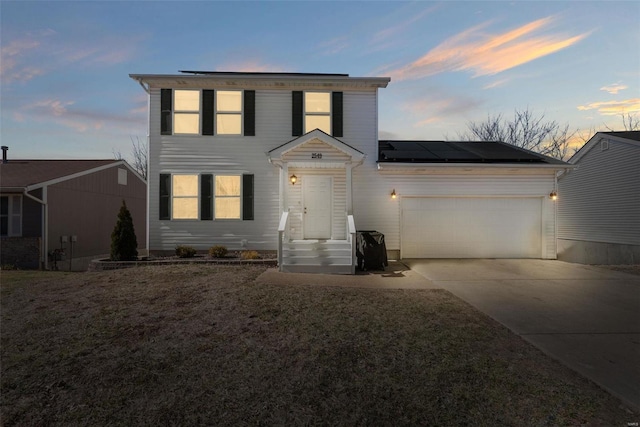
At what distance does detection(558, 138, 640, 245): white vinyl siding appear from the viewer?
13273 millimetres

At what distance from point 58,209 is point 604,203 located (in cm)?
2493

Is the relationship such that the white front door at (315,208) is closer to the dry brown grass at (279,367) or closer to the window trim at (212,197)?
the window trim at (212,197)

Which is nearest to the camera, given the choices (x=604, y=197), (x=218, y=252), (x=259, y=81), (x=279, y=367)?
(x=279, y=367)

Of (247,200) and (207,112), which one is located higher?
(207,112)

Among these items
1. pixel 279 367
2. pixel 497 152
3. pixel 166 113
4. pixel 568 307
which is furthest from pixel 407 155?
pixel 279 367

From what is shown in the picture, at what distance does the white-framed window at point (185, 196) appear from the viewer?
10320 mm

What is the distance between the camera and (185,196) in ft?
34.0

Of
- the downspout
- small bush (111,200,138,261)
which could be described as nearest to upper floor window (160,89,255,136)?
small bush (111,200,138,261)

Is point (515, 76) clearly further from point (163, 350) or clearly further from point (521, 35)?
point (163, 350)

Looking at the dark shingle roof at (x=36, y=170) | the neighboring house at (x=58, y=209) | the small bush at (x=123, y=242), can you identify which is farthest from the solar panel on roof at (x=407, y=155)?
the dark shingle roof at (x=36, y=170)

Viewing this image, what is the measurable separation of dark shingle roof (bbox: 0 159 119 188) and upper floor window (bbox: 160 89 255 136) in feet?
19.8

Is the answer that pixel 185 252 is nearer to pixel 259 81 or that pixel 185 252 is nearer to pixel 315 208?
pixel 315 208

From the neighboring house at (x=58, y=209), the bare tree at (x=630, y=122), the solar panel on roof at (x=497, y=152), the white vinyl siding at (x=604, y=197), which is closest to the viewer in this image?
the solar panel on roof at (x=497, y=152)

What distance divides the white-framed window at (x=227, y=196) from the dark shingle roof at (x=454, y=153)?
5117 millimetres
